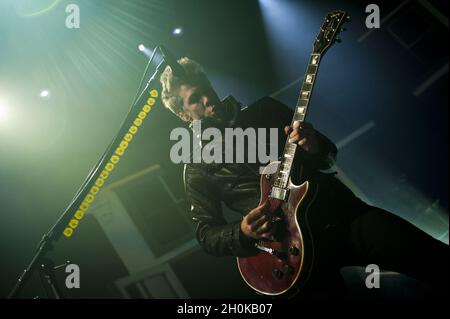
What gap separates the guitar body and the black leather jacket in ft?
0.63

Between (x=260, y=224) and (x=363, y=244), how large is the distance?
2.09 ft

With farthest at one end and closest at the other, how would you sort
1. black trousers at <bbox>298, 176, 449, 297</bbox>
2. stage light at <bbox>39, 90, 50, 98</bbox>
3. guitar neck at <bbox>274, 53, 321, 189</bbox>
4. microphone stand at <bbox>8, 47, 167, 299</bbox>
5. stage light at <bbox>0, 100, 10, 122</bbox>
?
stage light at <bbox>39, 90, 50, 98</bbox>, stage light at <bbox>0, 100, 10, 122</bbox>, microphone stand at <bbox>8, 47, 167, 299</bbox>, guitar neck at <bbox>274, 53, 321, 189</bbox>, black trousers at <bbox>298, 176, 449, 297</bbox>

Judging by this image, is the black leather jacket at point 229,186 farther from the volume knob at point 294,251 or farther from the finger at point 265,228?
the volume knob at point 294,251

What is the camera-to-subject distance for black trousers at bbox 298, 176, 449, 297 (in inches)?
72.0

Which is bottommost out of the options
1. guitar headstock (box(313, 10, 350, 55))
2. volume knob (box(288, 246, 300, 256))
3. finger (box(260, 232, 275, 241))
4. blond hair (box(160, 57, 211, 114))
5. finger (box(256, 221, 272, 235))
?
volume knob (box(288, 246, 300, 256))

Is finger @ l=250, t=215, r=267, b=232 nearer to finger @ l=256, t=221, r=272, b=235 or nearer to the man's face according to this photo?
finger @ l=256, t=221, r=272, b=235

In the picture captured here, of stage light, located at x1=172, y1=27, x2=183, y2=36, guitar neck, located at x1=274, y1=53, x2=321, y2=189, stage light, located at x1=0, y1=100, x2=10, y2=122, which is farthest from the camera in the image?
stage light, located at x1=172, y1=27, x2=183, y2=36

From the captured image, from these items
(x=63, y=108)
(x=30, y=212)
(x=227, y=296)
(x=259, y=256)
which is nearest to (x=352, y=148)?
(x=227, y=296)

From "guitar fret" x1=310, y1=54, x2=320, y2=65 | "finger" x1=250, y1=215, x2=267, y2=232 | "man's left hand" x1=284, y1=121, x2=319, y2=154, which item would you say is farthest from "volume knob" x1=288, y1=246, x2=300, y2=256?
"guitar fret" x1=310, y1=54, x2=320, y2=65

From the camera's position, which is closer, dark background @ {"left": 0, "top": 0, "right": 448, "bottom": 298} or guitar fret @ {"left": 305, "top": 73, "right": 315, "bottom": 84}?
guitar fret @ {"left": 305, "top": 73, "right": 315, "bottom": 84}

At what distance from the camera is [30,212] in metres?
6.28

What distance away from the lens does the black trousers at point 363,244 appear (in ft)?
6.00

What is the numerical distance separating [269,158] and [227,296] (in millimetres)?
4073

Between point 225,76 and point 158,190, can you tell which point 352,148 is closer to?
point 225,76
